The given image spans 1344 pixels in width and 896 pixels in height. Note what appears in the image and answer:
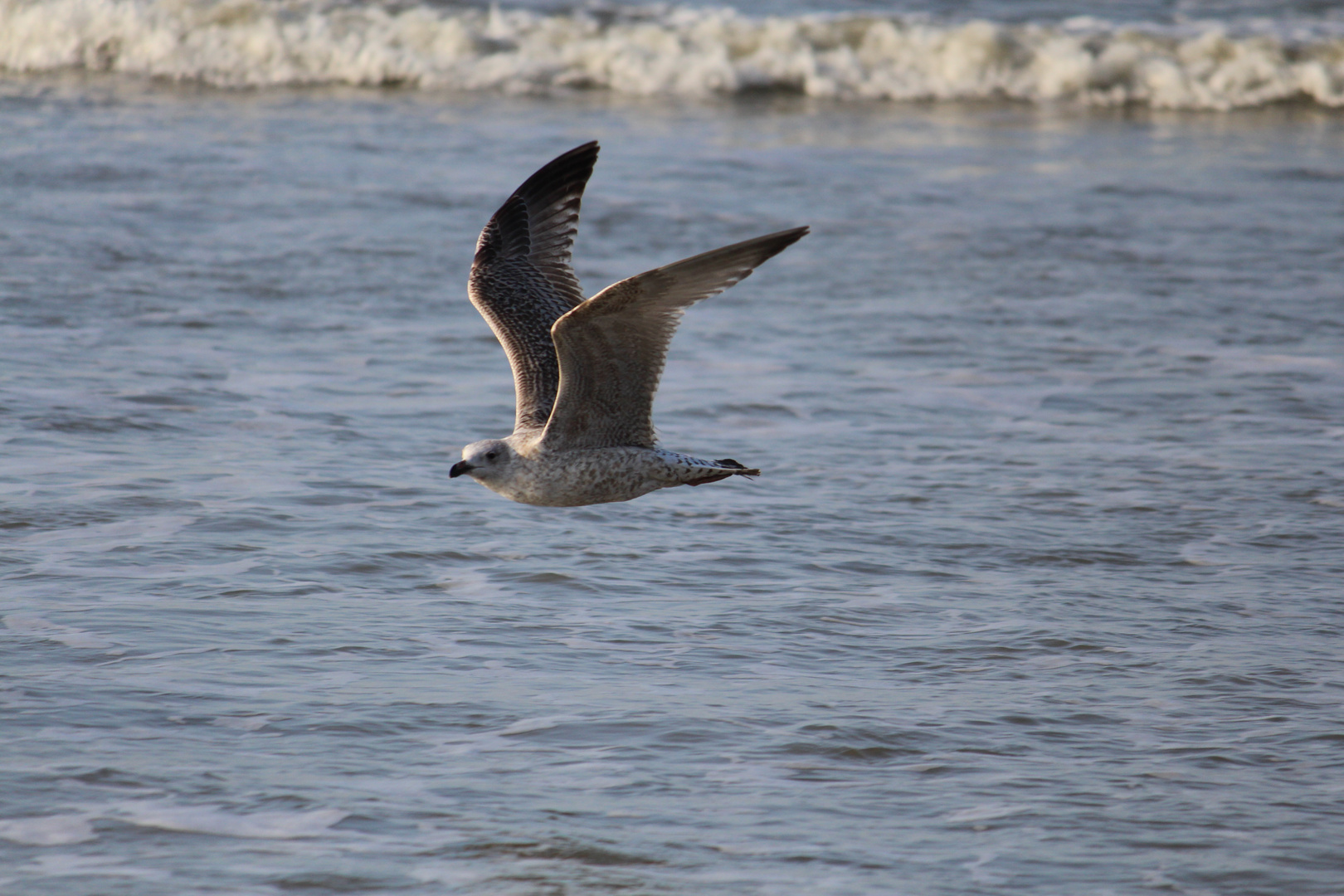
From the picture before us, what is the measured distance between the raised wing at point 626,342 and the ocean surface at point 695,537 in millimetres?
588

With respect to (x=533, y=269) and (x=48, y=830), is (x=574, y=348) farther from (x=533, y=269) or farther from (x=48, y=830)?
(x=48, y=830)

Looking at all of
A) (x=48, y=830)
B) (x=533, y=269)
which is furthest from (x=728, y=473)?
(x=48, y=830)

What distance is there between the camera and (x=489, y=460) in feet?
18.6

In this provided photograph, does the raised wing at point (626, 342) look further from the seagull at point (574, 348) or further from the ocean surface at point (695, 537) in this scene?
the ocean surface at point (695, 537)

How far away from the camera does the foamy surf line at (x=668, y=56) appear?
16734mm

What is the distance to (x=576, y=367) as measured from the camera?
A: 5449 millimetres

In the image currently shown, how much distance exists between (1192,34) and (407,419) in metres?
12.5

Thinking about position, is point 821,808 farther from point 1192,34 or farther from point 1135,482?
point 1192,34

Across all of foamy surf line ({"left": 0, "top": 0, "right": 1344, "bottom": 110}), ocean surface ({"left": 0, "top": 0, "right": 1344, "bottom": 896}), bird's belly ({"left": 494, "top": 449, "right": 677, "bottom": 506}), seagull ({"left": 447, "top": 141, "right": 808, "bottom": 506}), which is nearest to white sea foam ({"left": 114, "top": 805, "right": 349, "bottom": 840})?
ocean surface ({"left": 0, "top": 0, "right": 1344, "bottom": 896})

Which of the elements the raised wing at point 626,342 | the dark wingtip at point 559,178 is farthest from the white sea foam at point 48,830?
the dark wingtip at point 559,178

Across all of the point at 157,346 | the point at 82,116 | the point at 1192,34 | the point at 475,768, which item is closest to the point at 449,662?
the point at 475,768

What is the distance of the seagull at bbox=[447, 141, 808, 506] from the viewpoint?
501cm

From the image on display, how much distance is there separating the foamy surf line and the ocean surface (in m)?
2.54

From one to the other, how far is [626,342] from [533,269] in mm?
1470
